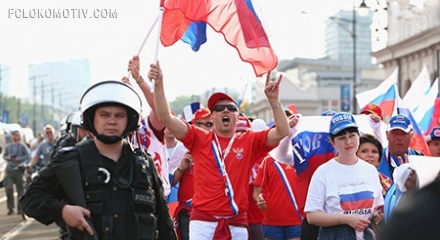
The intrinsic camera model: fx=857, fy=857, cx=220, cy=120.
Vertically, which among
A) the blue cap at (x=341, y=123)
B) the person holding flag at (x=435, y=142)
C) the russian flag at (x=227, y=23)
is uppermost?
the russian flag at (x=227, y=23)

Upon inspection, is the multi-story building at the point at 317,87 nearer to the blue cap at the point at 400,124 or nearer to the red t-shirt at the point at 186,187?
the red t-shirt at the point at 186,187

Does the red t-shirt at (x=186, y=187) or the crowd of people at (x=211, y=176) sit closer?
the crowd of people at (x=211, y=176)

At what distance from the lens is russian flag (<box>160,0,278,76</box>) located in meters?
7.23

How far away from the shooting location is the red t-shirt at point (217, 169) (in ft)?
21.9

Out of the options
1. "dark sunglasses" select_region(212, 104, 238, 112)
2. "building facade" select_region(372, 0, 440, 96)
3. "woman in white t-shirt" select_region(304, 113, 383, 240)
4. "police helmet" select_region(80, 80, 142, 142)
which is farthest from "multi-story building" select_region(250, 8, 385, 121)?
"police helmet" select_region(80, 80, 142, 142)

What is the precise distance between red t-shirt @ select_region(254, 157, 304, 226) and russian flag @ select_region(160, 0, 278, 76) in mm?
1528

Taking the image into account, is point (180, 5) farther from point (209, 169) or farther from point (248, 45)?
point (209, 169)

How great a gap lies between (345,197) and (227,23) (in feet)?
7.31

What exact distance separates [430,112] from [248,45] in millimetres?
8418

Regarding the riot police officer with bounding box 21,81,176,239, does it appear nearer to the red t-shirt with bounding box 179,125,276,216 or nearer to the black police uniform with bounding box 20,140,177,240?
the black police uniform with bounding box 20,140,177,240

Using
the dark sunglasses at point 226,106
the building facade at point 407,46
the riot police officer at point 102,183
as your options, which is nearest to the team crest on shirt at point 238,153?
the dark sunglasses at point 226,106

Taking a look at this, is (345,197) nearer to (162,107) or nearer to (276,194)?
(162,107)

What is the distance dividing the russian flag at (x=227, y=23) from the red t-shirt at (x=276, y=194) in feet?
5.01

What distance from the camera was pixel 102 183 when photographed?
4312 mm
